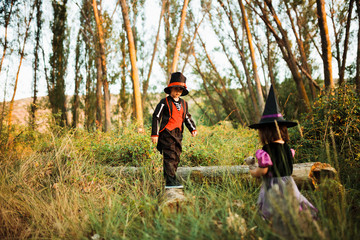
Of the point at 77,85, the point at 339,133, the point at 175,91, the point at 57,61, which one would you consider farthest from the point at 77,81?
the point at 339,133

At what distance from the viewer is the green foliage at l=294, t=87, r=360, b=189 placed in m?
3.46

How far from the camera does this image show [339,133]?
13.1ft

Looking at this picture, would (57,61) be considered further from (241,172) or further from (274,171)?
(274,171)

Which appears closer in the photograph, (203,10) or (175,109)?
(175,109)

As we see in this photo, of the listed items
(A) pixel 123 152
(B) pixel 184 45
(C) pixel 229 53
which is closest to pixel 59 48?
(B) pixel 184 45

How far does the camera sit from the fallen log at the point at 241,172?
116 inches

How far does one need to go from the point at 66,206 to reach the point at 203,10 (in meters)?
12.4

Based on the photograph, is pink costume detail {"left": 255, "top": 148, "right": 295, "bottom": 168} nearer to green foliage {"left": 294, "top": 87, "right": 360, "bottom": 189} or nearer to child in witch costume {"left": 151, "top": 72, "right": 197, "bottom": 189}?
child in witch costume {"left": 151, "top": 72, "right": 197, "bottom": 189}

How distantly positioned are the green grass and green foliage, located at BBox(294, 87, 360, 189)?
64cm

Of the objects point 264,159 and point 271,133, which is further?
point 271,133

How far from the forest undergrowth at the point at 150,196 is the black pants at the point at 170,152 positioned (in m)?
0.26

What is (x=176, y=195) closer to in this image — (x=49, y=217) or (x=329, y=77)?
(x=49, y=217)

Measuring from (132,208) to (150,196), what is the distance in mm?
338

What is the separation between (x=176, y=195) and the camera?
2715 millimetres
